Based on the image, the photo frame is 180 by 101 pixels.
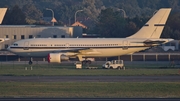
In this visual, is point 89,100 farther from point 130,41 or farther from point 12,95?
point 130,41

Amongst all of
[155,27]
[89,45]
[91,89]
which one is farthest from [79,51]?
[91,89]

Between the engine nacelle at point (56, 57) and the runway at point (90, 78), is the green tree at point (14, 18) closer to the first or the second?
the engine nacelle at point (56, 57)

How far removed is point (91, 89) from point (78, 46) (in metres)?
36.6

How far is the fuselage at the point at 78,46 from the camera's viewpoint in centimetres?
7862

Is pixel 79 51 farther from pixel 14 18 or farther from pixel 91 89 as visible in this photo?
pixel 14 18

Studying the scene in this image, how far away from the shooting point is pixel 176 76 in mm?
54625

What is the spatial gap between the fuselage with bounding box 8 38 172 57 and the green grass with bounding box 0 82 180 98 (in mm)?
31924

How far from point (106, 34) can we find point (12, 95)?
7898 cm

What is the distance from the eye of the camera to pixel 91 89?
42531mm

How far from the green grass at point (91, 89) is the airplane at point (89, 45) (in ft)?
104

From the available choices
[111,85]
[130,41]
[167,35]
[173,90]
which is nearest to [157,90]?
Result: [173,90]

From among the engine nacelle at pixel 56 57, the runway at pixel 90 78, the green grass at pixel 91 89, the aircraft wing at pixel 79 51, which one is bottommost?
the green grass at pixel 91 89

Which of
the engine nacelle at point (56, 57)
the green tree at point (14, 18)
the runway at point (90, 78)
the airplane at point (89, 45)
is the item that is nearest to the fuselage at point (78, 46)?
the airplane at point (89, 45)

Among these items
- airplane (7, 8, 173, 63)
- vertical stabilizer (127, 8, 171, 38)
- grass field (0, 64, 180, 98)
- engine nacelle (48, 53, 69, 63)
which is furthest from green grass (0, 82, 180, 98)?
vertical stabilizer (127, 8, 171, 38)
